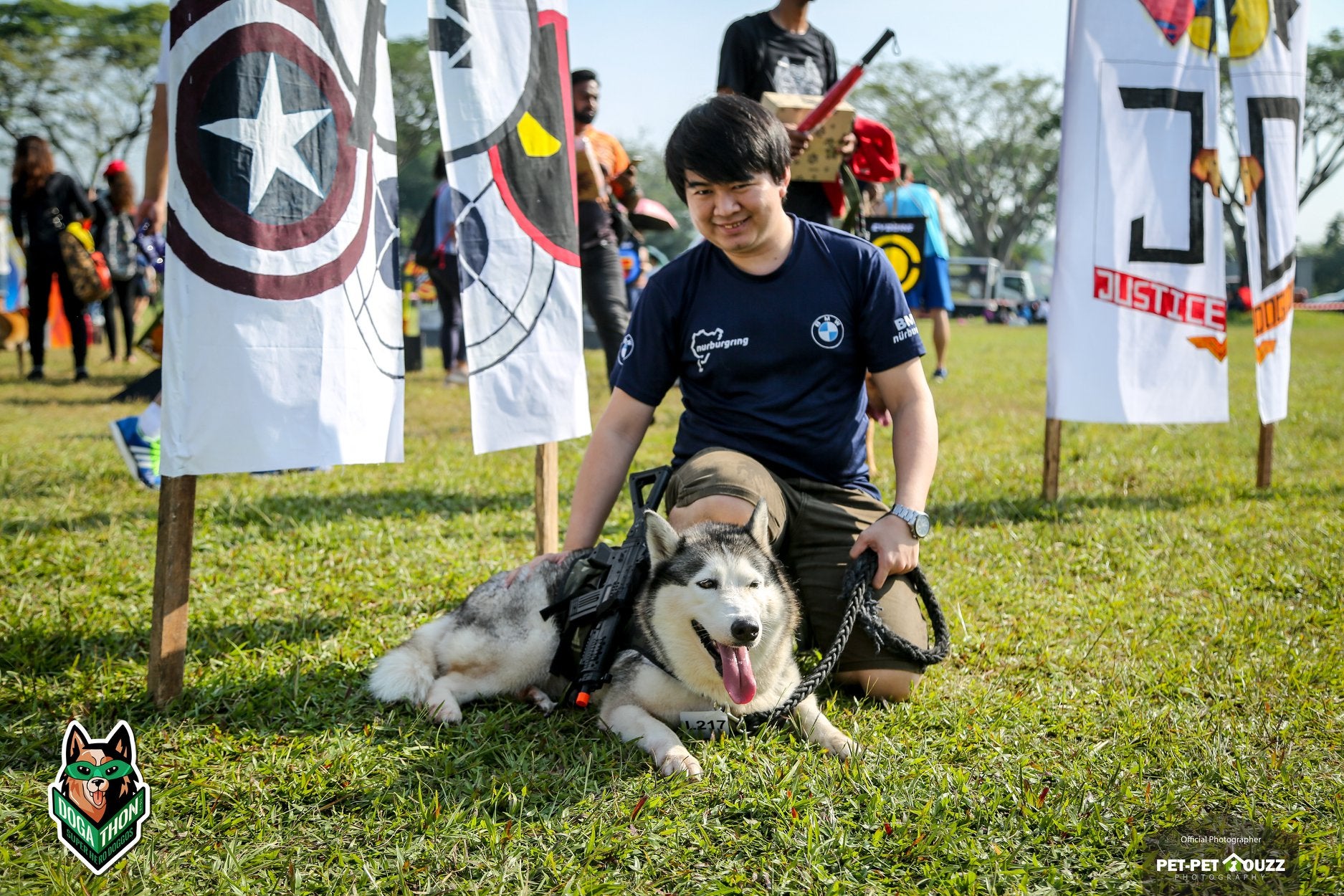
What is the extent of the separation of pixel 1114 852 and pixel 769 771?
2.44 ft

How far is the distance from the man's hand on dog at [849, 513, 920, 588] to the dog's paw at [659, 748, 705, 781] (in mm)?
750

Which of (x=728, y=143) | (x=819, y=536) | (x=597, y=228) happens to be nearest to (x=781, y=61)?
(x=597, y=228)

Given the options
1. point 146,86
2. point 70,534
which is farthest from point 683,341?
point 146,86

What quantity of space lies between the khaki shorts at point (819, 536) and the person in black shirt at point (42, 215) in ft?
29.5

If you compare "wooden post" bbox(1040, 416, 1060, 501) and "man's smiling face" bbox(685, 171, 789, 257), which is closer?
"man's smiling face" bbox(685, 171, 789, 257)

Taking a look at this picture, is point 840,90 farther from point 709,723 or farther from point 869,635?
point 709,723

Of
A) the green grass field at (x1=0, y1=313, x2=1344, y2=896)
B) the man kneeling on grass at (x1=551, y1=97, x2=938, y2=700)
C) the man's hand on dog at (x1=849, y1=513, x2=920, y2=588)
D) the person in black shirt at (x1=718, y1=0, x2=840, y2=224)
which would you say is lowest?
the green grass field at (x1=0, y1=313, x2=1344, y2=896)

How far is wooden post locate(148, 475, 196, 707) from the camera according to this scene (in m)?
2.49

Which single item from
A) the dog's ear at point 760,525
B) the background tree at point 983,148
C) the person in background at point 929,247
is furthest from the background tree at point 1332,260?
the dog's ear at point 760,525

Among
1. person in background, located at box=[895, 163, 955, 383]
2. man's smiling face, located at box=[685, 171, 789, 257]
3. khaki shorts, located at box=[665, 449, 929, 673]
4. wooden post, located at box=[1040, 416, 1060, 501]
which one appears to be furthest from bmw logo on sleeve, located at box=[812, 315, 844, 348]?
person in background, located at box=[895, 163, 955, 383]

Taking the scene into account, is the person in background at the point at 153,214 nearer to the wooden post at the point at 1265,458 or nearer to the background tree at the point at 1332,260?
the wooden post at the point at 1265,458

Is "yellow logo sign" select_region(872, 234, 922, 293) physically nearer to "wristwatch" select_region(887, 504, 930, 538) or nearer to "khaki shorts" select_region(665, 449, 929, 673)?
"khaki shorts" select_region(665, 449, 929, 673)

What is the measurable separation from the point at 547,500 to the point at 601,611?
1.13 metres

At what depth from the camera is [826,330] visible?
2.75 metres
